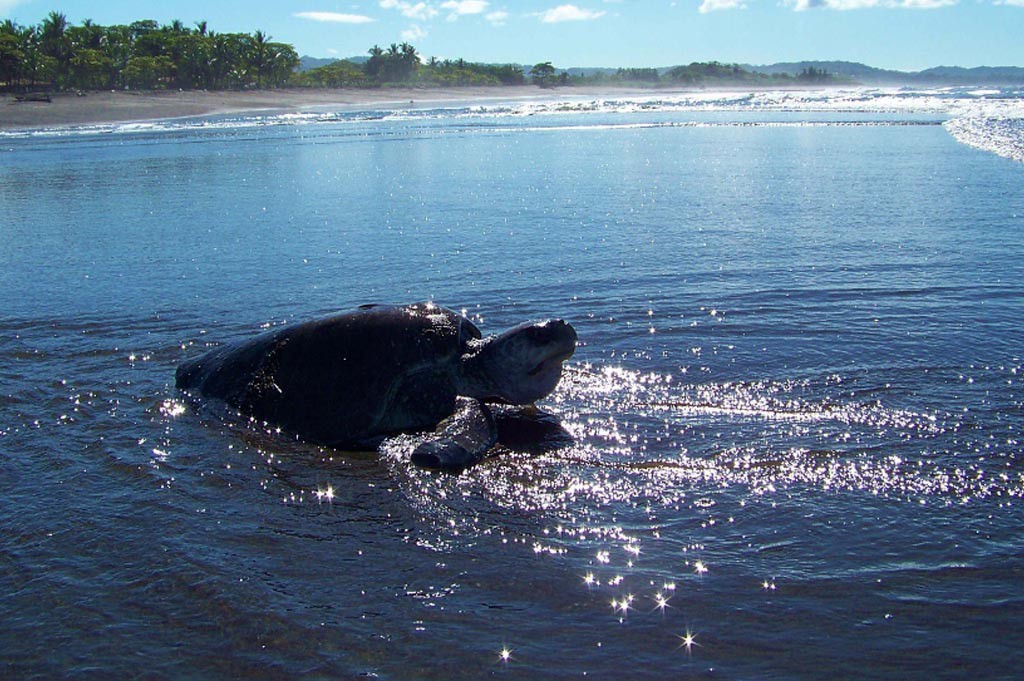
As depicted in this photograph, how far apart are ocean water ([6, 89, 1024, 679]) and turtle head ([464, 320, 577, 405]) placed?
0.97 ft

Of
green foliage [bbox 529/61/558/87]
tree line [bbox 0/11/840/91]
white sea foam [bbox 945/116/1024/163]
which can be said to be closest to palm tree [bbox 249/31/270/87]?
tree line [bbox 0/11/840/91]

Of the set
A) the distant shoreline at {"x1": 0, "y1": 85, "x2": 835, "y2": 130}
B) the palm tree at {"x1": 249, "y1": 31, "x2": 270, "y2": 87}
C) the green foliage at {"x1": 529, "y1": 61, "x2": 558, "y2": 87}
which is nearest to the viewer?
the distant shoreline at {"x1": 0, "y1": 85, "x2": 835, "y2": 130}

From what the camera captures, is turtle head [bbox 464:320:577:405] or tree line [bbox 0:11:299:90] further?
tree line [bbox 0:11:299:90]

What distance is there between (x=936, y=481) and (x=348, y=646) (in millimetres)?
3350

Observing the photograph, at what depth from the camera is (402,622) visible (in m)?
3.74

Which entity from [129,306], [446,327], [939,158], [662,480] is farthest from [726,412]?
[939,158]

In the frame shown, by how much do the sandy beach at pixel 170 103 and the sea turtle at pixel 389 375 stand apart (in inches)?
1962

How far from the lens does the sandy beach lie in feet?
176

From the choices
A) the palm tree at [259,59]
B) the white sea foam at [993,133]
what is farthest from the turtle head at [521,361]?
the palm tree at [259,59]

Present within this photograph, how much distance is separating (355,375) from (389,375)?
0.85ft

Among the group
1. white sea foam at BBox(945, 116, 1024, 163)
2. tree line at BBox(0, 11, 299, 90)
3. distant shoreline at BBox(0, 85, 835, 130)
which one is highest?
tree line at BBox(0, 11, 299, 90)

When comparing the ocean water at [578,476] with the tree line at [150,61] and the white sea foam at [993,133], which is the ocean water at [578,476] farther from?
the tree line at [150,61]

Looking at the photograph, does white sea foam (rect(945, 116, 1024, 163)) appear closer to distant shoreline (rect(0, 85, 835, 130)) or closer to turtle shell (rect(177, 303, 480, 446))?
turtle shell (rect(177, 303, 480, 446))

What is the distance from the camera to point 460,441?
18.1 ft
